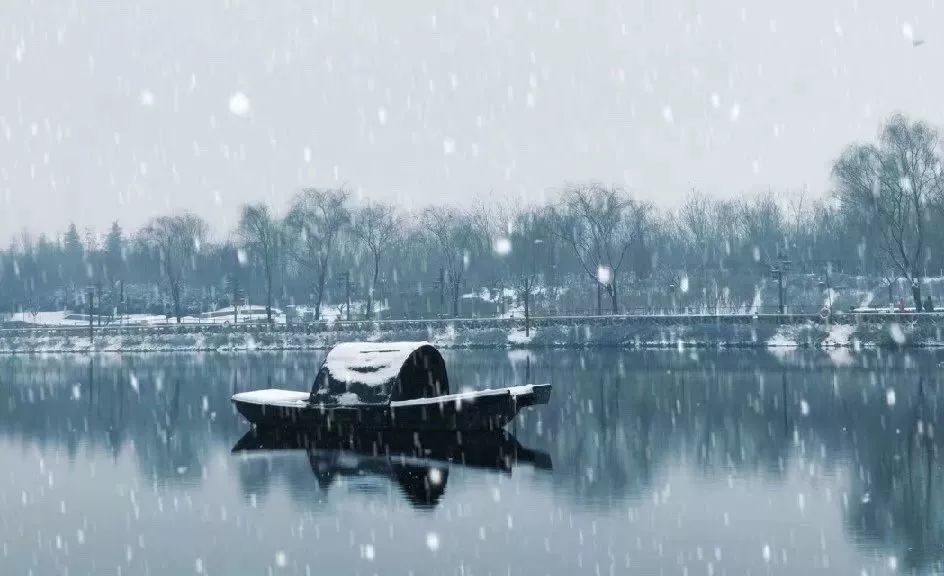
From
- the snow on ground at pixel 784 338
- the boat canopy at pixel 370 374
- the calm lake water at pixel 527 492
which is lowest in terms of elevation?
the calm lake water at pixel 527 492

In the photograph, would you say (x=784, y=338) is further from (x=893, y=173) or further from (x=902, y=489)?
(x=902, y=489)

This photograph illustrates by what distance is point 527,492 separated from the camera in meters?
19.0

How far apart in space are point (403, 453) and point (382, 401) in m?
2.29

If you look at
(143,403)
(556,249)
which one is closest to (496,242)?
(556,249)

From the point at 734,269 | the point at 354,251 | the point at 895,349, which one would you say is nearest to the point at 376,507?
the point at 895,349

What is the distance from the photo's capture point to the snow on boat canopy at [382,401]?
991 inches

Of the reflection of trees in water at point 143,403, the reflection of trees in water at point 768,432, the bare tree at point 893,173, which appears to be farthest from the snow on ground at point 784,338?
the reflection of trees in water at point 143,403

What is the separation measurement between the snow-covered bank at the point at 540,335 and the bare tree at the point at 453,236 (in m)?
20.8

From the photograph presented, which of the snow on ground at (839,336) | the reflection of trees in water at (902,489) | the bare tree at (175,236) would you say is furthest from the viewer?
the bare tree at (175,236)

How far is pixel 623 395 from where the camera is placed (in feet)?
118

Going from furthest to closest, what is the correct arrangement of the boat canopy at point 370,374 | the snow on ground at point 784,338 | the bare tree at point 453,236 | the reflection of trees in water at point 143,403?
the bare tree at point 453,236 → the snow on ground at point 784,338 → the reflection of trees in water at point 143,403 → the boat canopy at point 370,374

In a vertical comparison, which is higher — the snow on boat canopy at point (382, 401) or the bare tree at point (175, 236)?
the bare tree at point (175, 236)

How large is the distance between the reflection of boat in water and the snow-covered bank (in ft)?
129

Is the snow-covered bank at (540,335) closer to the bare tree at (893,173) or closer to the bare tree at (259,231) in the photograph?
the bare tree at (893,173)
